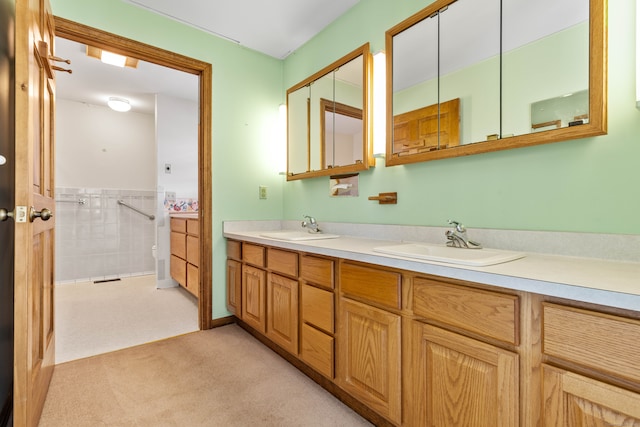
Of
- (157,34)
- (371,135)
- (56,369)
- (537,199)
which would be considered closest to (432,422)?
(537,199)

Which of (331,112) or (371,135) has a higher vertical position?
(331,112)

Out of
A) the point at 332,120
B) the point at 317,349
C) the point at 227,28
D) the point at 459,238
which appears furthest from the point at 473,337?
the point at 227,28

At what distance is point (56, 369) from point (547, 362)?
101 inches

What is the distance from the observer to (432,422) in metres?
1.08

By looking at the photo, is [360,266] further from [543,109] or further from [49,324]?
[49,324]

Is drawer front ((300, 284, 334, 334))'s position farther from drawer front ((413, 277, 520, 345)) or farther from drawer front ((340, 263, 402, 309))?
drawer front ((413, 277, 520, 345))

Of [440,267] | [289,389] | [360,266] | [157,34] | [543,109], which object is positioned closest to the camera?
[440,267]

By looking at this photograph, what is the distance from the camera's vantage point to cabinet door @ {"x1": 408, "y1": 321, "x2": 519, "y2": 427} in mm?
900

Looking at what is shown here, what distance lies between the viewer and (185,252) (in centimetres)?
342

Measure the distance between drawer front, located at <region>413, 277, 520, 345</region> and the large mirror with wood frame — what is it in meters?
0.75

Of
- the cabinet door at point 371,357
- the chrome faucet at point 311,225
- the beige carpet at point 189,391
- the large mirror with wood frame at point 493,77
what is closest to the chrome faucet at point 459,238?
the large mirror with wood frame at point 493,77

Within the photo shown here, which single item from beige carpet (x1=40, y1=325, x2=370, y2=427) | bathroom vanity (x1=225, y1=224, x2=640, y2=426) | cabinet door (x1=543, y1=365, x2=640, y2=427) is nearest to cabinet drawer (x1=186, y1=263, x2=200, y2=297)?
beige carpet (x1=40, y1=325, x2=370, y2=427)

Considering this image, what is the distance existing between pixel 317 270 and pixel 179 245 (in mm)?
2590

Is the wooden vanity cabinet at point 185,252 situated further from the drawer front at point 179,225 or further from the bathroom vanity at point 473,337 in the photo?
the bathroom vanity at point 473,337
